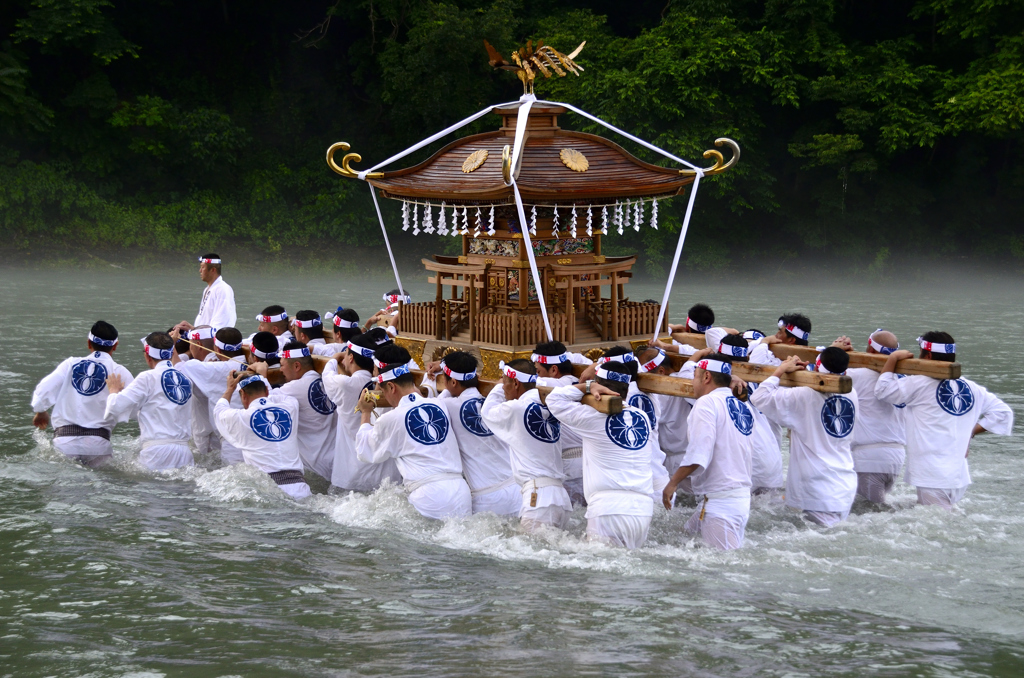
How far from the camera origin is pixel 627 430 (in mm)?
6105

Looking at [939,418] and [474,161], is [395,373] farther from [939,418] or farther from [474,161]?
[939,418]

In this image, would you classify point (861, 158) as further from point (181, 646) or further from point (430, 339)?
point (181, 646)

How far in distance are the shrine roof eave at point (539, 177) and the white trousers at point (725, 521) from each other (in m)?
2.59

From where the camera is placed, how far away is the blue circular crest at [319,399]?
7.88 metres

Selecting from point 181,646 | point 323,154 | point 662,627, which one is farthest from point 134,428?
point 323,154

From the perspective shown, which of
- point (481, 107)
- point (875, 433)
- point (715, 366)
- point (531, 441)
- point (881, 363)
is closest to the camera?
point (715, 366)

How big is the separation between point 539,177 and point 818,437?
2658 mm

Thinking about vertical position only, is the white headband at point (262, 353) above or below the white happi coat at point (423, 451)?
above

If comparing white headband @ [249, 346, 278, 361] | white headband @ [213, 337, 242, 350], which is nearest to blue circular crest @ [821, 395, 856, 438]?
white headband @ [249, 346, 278, 361]

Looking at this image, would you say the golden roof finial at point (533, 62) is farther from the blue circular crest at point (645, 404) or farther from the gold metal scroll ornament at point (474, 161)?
the blue circular crest at point (645, 404)

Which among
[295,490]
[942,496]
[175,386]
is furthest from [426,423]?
[942,496]

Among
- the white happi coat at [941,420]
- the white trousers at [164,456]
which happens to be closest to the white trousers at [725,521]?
the white happi coat at [941,420]

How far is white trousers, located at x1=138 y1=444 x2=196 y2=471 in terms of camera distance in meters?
8.12

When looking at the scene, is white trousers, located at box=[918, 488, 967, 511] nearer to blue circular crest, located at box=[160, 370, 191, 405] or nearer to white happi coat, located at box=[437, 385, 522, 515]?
white happi coat, located at box=[437, 385, 522, 515]
